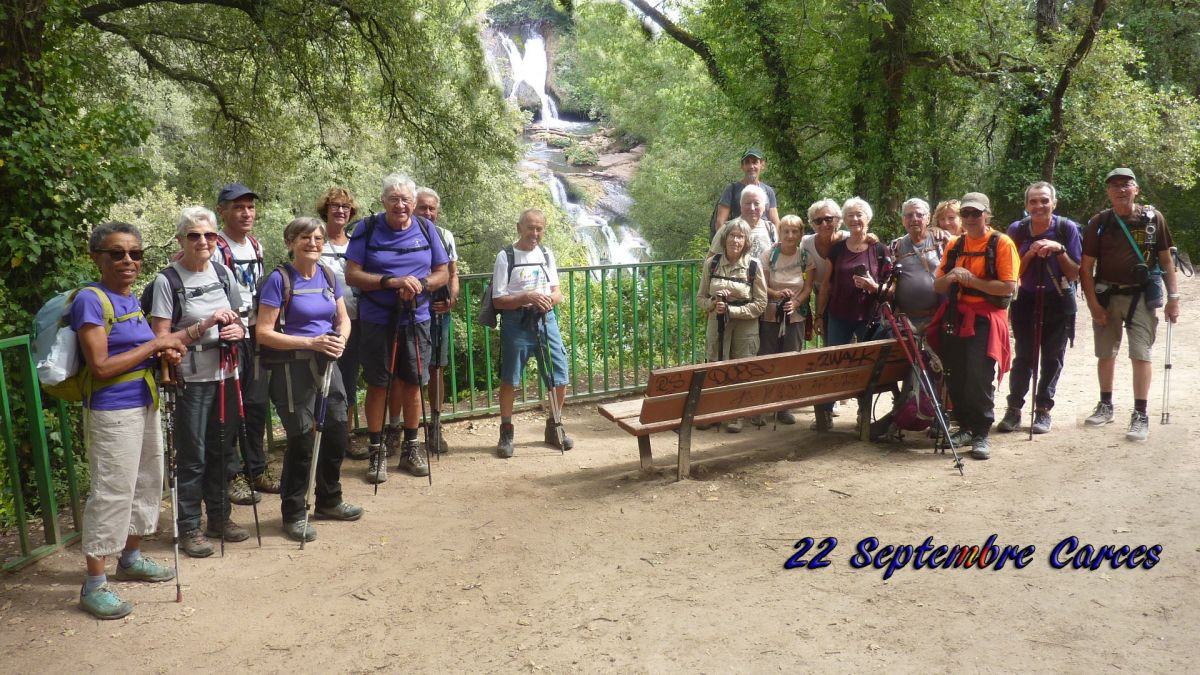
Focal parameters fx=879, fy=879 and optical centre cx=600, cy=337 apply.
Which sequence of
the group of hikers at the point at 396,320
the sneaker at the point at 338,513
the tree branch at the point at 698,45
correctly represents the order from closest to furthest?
the group of hikers at the point at 396,320
the sneaker at the point at 338,513
the tree branch at the point at 698,45

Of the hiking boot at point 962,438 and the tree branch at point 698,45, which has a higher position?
the tree branch at point 698,45

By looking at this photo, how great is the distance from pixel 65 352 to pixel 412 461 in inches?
99.6

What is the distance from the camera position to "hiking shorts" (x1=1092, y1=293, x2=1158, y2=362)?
19.7 feet

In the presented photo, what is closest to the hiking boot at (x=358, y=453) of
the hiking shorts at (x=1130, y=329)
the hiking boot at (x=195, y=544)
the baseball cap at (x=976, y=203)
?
the hiking boot at (x=195, y=544)

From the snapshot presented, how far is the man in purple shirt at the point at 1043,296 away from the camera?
601cm

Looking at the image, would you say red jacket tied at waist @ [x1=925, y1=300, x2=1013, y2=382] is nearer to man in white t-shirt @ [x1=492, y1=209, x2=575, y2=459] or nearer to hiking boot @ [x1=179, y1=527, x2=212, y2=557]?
man in white t-shirt @ [x1=492, y1=209, x2=575, y2=459]

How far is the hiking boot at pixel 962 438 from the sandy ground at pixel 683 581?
0.73ft

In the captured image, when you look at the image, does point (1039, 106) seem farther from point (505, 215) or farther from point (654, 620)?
point (654, 620)

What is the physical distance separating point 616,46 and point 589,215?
5.52 m

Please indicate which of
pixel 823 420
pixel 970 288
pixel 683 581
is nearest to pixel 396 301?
pixel 683 581

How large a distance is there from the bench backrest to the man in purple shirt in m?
0.89

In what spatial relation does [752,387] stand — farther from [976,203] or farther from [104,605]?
[104,605]

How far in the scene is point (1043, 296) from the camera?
6.05 m

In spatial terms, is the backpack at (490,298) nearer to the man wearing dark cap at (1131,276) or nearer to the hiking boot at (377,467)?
the hiking boot at (377,467)
